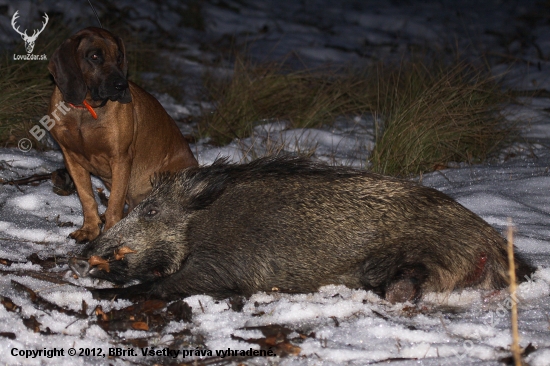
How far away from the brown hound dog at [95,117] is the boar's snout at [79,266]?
86 centimetres

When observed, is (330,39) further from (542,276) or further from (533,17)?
(542,276)

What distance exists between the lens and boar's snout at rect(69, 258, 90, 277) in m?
3.54

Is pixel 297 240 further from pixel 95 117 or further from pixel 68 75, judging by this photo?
pixel 68 75

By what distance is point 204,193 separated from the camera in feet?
12.5

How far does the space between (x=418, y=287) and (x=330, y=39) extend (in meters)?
8.75

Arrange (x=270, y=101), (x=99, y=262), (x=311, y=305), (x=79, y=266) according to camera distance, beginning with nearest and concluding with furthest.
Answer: (x=311, y=305), (x=79, y=266), (x=99, y=262), (x=270, y=101)

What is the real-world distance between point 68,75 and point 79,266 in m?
1.39

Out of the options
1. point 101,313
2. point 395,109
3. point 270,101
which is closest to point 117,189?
point 101,313

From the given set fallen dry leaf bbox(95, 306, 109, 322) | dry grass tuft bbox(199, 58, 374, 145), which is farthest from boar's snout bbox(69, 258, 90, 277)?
dry grass tuft bbox(199, 58, 374, 145)

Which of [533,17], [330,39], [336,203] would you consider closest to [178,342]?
[336,203]

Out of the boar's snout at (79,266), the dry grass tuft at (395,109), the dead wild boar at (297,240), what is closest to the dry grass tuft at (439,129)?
the dry grass tuft at (395,109)

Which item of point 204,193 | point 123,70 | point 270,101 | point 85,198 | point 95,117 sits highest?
point 123,70

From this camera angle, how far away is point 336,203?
145 inches

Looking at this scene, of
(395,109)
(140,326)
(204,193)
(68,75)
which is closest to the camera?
(140,326)
